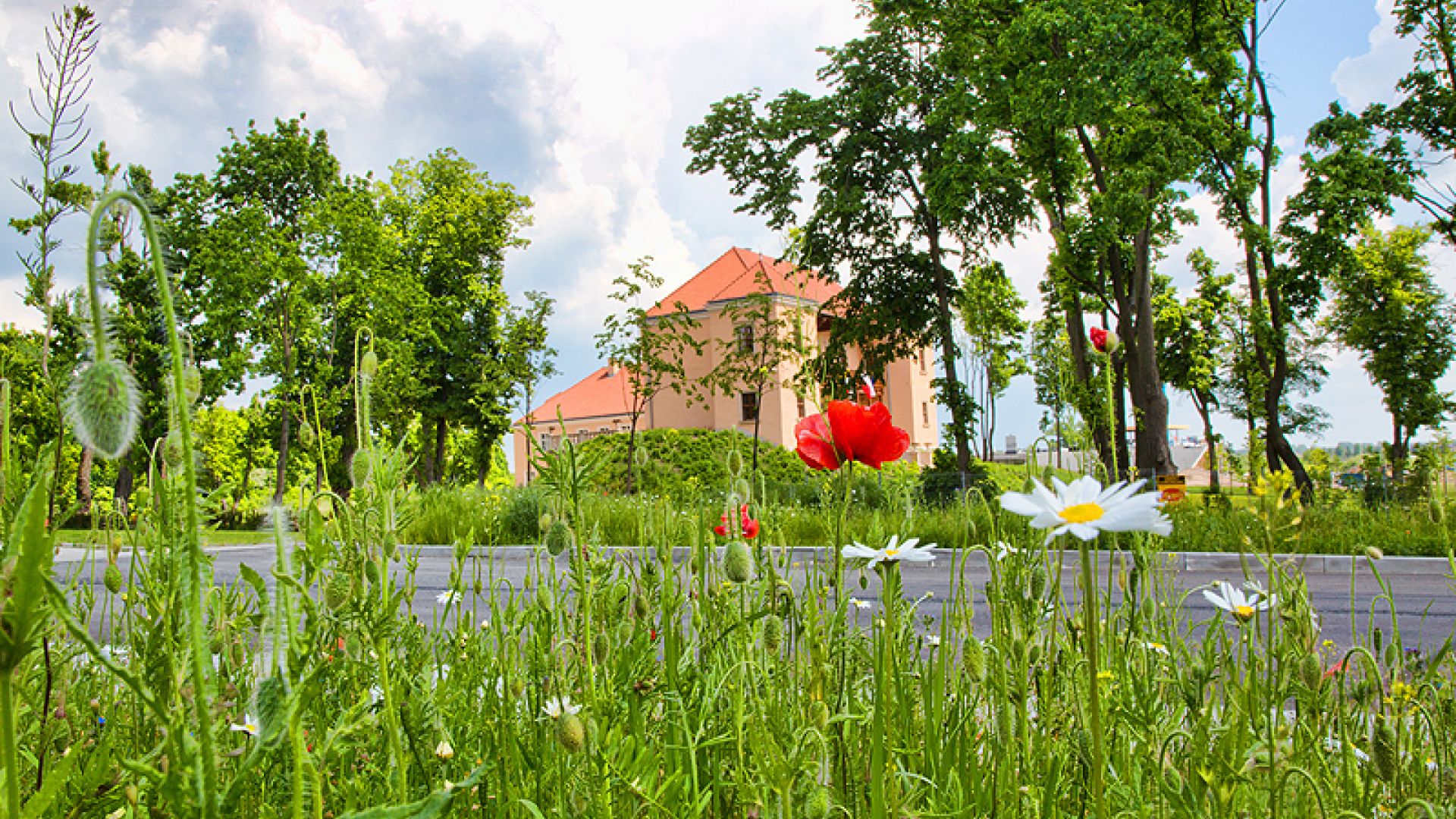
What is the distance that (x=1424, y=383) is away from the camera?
27141 millimetres

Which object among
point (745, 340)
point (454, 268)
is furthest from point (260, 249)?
point (745, 340)

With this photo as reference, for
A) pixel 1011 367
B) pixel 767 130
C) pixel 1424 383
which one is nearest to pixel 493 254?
pixel 767 130

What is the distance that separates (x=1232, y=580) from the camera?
8039mm

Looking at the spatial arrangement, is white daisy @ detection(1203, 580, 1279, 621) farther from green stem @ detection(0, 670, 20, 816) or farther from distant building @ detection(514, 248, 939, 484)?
distant building @ detection(514, 248, 939, 484)

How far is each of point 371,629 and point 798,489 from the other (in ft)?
46.3

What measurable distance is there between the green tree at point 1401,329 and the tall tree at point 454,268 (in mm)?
29061

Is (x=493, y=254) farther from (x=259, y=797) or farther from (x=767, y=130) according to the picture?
(x=259, y=797)

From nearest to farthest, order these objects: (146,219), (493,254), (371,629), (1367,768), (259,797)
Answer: (146,219) < (371,629) < (259,797) < (1367,768) < (493,254)

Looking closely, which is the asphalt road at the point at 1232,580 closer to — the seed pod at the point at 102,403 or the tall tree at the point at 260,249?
the seed pod at the point at 102,403

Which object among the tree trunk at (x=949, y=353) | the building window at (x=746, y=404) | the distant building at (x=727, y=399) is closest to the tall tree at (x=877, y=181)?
the tree trunk at (x=949, y=353)

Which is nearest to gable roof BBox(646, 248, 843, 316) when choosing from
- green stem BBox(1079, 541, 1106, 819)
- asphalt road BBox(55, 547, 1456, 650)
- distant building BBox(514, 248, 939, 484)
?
distant building BBox(514, 248, 939, 484)

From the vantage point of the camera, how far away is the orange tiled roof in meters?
41.4

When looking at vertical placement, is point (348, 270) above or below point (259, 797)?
above

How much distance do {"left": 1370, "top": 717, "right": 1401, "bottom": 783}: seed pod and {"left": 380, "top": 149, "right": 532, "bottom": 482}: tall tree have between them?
29.4 metres
